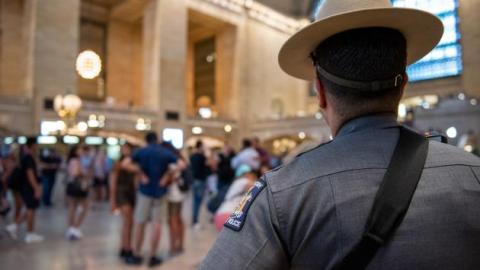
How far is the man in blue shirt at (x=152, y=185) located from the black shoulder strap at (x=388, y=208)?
14.7 ft

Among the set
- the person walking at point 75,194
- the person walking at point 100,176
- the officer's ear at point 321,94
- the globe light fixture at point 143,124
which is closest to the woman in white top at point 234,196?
the officer's ear at point 321,94

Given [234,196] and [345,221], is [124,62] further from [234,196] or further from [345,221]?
[345,221]

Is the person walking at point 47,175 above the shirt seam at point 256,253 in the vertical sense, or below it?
below


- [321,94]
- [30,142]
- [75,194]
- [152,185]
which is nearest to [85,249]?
[75,194]

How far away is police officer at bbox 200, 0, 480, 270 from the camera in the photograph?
2.57 feet

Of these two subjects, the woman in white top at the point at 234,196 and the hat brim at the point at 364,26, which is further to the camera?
the woman in white top at the point at 234,196

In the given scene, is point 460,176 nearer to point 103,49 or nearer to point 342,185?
point 342,185

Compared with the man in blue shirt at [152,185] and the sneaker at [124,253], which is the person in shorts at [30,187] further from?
the man in blue shirt at [152,185]

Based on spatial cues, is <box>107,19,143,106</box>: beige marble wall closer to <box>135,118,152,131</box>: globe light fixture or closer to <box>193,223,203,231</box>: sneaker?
<box>135,118,152,131</box>: globe light fixture

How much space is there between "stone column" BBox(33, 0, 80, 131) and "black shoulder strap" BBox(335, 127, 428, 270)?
21.4 m

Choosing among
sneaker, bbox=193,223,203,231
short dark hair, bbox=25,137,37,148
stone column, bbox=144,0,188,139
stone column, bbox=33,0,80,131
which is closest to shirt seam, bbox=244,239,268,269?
short dark hair, bbox=25,137,37,148

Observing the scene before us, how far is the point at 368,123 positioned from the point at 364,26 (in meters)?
0.25

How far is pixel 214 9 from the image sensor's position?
89.2 feet

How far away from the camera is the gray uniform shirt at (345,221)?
2.56 ft
